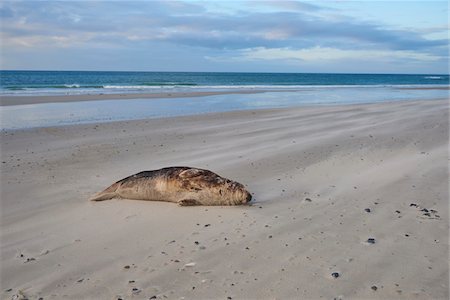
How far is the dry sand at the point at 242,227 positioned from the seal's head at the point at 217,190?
0.51 feet

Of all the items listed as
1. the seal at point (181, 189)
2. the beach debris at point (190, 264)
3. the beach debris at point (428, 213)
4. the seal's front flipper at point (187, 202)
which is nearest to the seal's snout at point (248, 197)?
the seal at point (181, 189)

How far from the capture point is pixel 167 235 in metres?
4.47

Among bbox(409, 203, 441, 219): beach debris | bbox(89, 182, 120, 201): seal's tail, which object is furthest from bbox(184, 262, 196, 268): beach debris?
bbox(409, 203, 441, 219): beach debris

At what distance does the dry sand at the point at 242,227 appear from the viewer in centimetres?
346

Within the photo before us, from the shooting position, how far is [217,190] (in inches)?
212

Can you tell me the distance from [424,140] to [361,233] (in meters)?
6.18

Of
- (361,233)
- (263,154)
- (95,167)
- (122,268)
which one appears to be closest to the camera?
(122,268)

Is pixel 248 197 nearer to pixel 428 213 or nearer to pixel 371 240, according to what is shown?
pixel 371 240

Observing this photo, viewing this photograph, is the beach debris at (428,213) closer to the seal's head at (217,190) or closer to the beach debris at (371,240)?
the beach debris at (371,240)

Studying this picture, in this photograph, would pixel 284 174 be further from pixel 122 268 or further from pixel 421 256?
pixel 122 268

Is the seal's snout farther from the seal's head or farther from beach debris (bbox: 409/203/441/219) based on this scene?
beach debris (bbox: 409/203/441/219)

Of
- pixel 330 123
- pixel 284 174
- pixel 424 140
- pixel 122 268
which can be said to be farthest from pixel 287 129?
pixel 122 268

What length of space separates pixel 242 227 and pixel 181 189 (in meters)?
1.14

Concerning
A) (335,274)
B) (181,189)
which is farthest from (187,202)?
(335,274)
